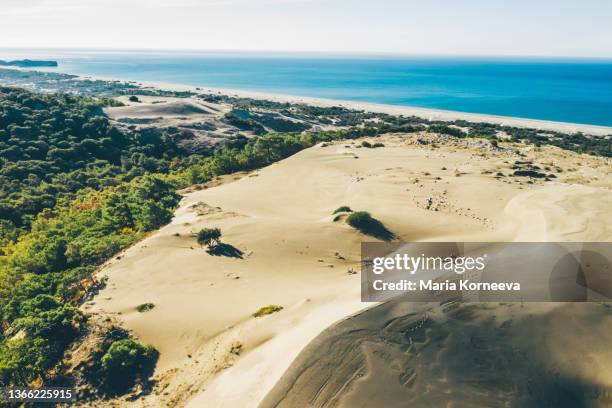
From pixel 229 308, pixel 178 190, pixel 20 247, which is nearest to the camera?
pixel 229 308

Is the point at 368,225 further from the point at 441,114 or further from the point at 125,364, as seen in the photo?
the point at 441,114

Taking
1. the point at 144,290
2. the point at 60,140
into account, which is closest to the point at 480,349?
the point at 144,290

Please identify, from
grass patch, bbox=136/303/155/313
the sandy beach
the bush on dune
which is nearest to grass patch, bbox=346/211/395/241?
grass patch, bbox=136/303/155/313

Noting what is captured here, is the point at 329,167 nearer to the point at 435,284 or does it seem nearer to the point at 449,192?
the point at 449,192

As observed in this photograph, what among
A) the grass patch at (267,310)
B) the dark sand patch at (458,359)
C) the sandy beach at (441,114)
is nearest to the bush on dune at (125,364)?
the grass patch at (267,310)

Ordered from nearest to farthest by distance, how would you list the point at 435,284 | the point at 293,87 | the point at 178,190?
the point at 435,284 → the point at 178,190 → the point at 293,87

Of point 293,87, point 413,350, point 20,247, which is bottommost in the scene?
point 20,247

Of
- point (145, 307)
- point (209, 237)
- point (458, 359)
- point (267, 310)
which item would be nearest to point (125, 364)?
point (145, 307)
